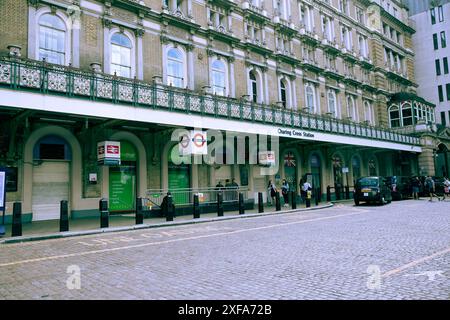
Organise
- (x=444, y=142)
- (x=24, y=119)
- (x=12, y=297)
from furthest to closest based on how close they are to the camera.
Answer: (x=444, y=142)
(x=24, y=119)
(x=12, y=297)

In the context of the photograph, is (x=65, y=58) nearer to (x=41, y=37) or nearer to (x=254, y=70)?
(x=41, y=37)

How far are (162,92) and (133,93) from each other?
1722 mm

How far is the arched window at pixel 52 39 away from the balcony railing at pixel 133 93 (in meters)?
1.47

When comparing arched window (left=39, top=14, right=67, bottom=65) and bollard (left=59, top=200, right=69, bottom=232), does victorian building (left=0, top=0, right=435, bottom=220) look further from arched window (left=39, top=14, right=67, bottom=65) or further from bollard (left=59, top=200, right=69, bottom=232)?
bollard (left=59, top=200, right=69, bottom=232)

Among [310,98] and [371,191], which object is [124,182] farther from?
[310,98]

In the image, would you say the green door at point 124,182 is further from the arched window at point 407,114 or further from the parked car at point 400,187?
the arched window at point 407,114

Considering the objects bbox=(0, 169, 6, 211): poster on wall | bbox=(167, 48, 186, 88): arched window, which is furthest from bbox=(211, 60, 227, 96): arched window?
bbox=(0, 169, 6, 211): poster on wall

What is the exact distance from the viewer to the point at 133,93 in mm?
15930

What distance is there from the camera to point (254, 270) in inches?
241

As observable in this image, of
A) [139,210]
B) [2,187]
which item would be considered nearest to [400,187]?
[139,210]

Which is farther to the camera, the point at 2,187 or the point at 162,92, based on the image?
the point at 162,92

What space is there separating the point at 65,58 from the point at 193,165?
338 inches

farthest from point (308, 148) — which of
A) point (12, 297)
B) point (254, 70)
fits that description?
point (12, 297)

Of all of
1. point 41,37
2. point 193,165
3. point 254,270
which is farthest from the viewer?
point 193,165
